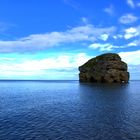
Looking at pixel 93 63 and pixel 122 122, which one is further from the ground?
pixel 93 63

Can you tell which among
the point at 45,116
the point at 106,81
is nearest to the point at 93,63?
the point at 106,81

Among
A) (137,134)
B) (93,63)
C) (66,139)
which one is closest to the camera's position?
(66,139)

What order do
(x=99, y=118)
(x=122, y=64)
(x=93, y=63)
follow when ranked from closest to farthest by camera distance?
1. (x=99, y=118)
2. (x=122, y=64)
3. (x=93, y=63)

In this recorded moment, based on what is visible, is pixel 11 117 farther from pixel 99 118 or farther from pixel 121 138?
pixel 121 138

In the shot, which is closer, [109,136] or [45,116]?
[109,136]

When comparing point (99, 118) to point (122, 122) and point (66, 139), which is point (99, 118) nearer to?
point (122, 122)

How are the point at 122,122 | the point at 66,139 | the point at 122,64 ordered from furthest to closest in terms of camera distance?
the point at 122,64 < the point at 122,122 < the point at 66,139

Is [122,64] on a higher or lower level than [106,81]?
higher

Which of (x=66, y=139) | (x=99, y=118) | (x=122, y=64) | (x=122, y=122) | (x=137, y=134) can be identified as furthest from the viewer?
(x=122, y=64)

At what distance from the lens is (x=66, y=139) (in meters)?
26.9

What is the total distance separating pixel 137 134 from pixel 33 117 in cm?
1798

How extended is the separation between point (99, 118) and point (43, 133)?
12.7m

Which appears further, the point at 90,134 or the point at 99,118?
the point at 99,118

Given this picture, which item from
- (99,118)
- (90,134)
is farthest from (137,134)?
(99,118)
